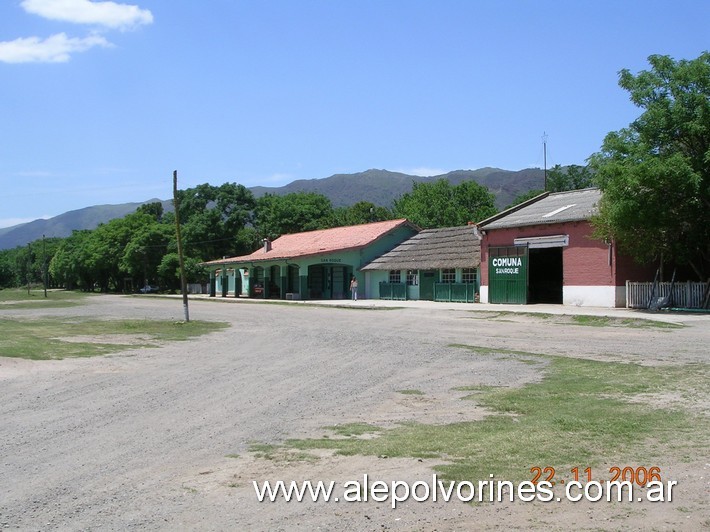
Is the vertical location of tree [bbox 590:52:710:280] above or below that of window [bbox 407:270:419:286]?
above

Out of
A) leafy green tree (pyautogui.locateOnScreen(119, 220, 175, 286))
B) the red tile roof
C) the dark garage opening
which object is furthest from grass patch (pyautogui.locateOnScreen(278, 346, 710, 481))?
leafy green tree (pyautogui.locateOnScreen(119, 220, 175, 286))

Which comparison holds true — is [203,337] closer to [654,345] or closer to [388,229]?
[654,345]

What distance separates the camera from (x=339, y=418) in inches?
374

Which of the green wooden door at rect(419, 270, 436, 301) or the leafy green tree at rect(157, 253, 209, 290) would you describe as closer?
the green wooden door at rect(419, 270, 436, 301)

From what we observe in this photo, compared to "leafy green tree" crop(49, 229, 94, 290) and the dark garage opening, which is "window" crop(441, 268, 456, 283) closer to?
the dark garage opening

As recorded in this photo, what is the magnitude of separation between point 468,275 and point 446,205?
39.4 meters

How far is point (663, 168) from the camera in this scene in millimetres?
26859

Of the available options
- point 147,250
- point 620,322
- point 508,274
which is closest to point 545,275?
point 508,274

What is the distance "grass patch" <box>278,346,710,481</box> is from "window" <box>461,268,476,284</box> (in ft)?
104

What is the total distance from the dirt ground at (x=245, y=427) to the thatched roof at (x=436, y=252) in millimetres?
23323

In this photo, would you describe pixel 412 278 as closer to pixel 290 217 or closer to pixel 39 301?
pixel 39 301

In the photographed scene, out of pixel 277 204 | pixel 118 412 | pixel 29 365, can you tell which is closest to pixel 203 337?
pixel 29 365

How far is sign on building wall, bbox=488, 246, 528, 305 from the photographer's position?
38375 millimetres

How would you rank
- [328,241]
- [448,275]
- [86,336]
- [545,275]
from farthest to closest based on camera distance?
1. [328,241]
2. [448,275]
3. [545,275]
4. [86,336]
